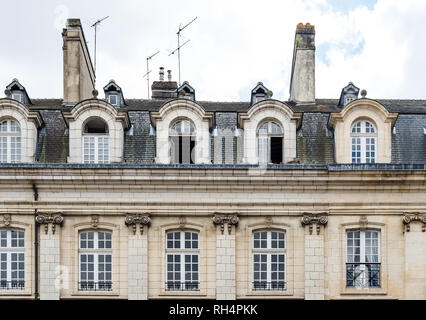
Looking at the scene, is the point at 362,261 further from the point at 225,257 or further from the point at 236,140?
the point at 236,140

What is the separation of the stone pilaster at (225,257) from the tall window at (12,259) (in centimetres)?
606

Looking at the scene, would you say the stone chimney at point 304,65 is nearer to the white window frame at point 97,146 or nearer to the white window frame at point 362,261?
the white window frame at point 362,261

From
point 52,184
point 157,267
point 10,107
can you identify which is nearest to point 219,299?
point 157,267

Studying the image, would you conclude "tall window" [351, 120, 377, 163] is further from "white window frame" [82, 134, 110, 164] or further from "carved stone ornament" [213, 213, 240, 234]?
"white window frame" [82, 134, 110, 164]

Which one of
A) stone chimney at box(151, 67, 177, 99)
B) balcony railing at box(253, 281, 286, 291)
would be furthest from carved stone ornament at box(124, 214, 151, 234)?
stone chimney at box(151, 67, 177, 99)

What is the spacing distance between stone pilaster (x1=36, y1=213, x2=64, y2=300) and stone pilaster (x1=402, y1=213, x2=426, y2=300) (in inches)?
421

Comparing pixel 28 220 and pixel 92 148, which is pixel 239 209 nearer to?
pixel 92 148

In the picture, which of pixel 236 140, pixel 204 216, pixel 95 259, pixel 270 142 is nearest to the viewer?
pixel 204 216

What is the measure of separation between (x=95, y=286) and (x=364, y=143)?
9.66 meters

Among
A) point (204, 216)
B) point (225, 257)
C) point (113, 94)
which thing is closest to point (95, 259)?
point (204, 216)

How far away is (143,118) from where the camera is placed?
68.3 ft

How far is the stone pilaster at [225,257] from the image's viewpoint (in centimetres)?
1892

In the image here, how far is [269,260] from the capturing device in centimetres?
1939

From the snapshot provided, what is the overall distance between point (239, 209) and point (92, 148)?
5.11 meters
